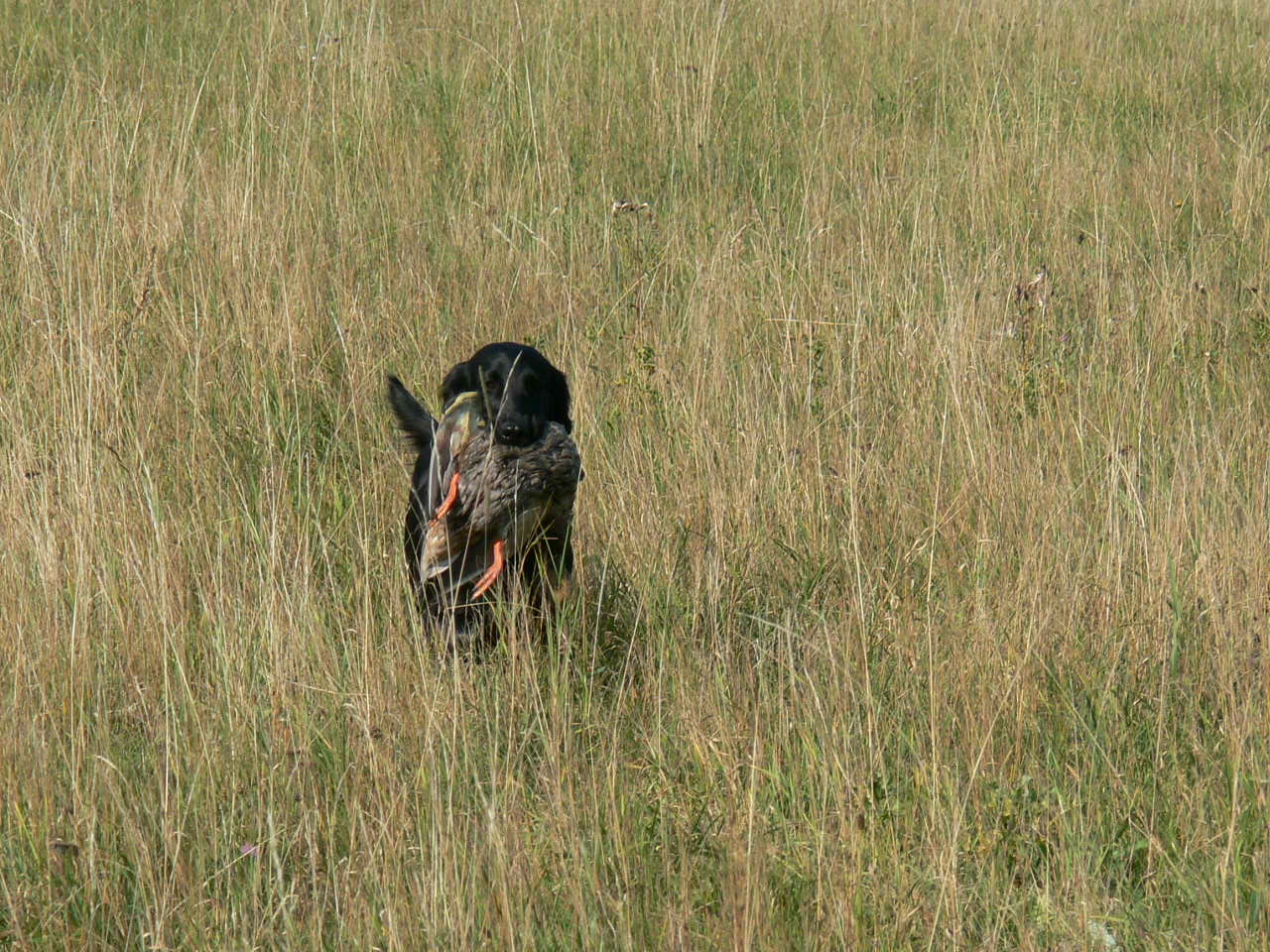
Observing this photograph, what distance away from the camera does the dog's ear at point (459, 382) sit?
112 inches

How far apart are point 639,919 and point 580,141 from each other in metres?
3.74

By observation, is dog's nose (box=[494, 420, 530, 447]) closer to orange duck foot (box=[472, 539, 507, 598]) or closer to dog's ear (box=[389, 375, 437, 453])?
orange duck foot (box=[472, 539, 507, 598])

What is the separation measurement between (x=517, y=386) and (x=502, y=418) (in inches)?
6.3

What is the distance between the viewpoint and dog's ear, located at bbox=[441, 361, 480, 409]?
2842 millimetres

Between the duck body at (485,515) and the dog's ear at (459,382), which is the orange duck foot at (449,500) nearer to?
the duck body at (485,515)

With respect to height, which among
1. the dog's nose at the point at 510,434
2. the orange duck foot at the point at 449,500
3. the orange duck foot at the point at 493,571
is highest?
the dog's nose at the point at 510,434

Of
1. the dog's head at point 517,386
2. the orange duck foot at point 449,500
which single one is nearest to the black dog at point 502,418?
the dog's head at point 517,386

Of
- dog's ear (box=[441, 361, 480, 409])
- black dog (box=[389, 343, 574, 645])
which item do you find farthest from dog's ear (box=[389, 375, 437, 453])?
dog's ear (box=[441, 361, 480, 409])

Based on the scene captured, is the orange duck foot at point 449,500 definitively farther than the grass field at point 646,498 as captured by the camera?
Yes

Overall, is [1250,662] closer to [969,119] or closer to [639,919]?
[639,919]

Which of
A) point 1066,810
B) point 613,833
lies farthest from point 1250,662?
point 613,833

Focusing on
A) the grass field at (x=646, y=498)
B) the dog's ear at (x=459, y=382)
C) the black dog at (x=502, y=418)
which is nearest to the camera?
the grass field at (x=646, y=498)

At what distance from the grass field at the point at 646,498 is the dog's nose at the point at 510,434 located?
1.16ft

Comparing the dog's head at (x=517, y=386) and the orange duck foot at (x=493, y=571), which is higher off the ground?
the dog's head at (x=517, y=386)
